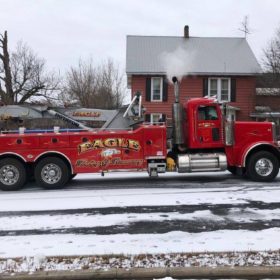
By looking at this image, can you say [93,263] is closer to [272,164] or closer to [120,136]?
[120,136]

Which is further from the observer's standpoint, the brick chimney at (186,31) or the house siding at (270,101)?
the brick chimney at (186,31)

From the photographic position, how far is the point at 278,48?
1147 inches

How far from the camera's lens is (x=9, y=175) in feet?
41.7

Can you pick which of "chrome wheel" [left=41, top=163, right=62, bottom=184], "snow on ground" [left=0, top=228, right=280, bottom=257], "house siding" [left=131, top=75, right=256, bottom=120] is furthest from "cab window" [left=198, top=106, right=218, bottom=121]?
"house siding" [left=131, top=75, right=256, bottom=120]

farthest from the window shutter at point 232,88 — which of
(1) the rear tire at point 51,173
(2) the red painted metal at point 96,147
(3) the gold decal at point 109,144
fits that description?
(1) the rear tire at point 51,173

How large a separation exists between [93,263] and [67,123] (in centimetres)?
855

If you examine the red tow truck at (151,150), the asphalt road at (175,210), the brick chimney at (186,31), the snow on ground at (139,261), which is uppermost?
the brick chimney at (186,31)

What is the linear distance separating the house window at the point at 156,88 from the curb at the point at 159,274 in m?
24.4

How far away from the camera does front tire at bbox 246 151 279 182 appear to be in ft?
43.6

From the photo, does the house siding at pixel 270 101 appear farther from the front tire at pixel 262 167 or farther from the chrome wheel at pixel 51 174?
the chrome wheel at pixel 51 174

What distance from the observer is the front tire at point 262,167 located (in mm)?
13297

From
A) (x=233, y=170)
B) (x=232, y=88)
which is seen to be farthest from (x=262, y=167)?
(x=232, y=88)

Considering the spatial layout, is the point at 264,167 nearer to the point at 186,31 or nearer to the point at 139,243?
the point at 139,243

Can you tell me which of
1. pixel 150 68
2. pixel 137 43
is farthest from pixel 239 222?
pixel 137 43
